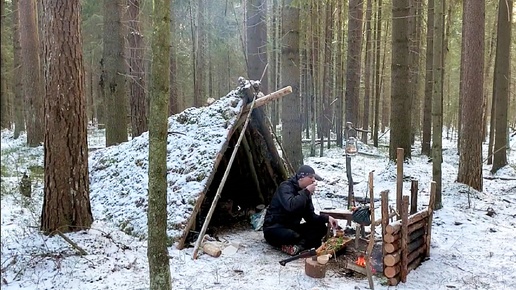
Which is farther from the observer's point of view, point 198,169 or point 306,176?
point 198,169

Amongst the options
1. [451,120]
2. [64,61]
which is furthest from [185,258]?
[451,120]

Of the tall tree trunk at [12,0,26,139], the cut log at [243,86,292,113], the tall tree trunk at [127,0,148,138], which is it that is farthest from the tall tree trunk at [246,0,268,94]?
the tall tree trunk at [12,0,26,139]

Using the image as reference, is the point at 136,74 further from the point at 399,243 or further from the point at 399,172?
the point at 399,243

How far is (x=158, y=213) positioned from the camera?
3.79 meters

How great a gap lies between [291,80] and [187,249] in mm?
4537

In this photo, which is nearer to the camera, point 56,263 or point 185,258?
point 56,263

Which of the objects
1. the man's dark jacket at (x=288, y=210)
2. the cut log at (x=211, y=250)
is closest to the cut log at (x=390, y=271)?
the man's dark jacket at (x=288, y=210)

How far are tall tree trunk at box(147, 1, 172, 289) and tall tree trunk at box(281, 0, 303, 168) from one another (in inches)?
201

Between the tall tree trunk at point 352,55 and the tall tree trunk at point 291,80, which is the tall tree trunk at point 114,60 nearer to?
the tall tree trunk at point 291,80

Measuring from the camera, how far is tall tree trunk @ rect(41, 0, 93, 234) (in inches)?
207

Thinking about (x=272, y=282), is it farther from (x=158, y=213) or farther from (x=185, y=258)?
(x=158, y=213)

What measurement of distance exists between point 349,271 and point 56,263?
11.4 ft

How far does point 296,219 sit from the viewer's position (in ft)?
20.0

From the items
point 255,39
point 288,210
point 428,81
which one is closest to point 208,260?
point 288,210
